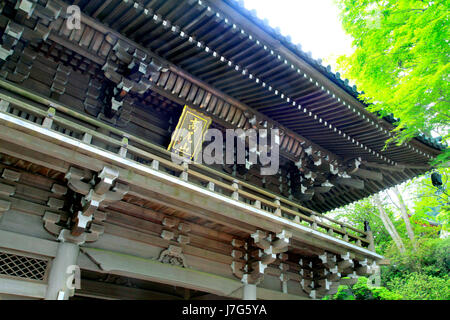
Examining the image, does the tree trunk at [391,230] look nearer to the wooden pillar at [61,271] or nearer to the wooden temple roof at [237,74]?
the wooden temple roof at [237,74]

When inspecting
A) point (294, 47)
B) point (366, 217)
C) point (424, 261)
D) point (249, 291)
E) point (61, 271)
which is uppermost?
point (366, 217)

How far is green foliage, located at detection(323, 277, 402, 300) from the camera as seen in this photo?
9539 mm

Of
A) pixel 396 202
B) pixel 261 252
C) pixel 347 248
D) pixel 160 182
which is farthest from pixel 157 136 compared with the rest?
pixel 396 202

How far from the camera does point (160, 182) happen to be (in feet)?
21.6

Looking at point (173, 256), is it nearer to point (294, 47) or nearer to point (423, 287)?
point (294, 47)

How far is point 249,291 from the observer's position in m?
8.58

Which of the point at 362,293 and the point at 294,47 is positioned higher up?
the point at 294,47

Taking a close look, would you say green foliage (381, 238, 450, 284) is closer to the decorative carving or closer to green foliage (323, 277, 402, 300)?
green foliage (323, 277, 402, 300)

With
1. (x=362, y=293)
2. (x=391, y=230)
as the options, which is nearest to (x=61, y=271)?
(x=362, y=293)

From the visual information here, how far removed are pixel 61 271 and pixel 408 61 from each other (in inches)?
360

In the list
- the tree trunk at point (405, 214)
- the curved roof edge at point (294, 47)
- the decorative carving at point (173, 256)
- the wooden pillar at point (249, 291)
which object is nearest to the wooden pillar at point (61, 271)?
the decorative carving at point (173, 256)

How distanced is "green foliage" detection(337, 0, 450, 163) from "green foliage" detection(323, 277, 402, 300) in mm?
3928

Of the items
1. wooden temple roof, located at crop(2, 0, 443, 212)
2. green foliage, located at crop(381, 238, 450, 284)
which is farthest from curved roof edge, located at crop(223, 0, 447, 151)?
green foliage, located at crop(381, 238, 450, 284)
